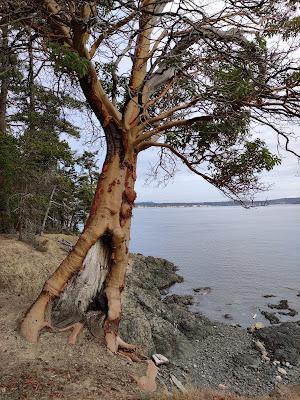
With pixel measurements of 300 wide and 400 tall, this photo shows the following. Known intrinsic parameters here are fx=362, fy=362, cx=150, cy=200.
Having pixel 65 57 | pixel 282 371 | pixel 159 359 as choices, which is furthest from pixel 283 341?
pixel 65 57

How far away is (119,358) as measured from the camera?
716 cm

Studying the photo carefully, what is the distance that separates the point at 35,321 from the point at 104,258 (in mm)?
1948

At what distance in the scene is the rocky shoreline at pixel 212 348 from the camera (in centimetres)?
1270

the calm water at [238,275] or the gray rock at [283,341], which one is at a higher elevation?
the gray rock at [283,341]

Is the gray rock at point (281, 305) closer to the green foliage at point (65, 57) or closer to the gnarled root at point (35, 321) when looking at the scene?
the gnarled root at point (35, 321)

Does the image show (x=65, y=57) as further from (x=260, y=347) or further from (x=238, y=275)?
(x=238, y=275)

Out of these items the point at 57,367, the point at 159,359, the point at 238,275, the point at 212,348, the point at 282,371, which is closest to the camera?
the point at 57,367

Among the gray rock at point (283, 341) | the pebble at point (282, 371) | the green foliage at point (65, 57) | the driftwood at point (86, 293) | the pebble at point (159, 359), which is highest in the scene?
the green foliage at point (65, 57)

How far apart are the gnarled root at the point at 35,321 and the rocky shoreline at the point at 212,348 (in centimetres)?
395

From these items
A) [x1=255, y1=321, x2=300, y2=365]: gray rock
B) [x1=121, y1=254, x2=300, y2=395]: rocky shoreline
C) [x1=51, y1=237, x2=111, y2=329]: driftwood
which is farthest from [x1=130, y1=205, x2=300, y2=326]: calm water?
[x1=51, y1=237, x2=111, y2=329]: driftwood

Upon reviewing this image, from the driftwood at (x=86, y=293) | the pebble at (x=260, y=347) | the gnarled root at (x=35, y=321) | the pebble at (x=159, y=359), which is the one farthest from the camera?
the pebble at (x=260, y=347)

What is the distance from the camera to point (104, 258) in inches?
326

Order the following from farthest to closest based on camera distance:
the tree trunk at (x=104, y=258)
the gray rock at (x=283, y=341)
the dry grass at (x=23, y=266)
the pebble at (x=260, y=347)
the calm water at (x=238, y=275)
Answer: the calm water at (x=238, y=275), the pebble at (x=260, y=347), the gray rock at (x=283, y=341), the dry grass at (x=23, y=266), the tree trunk at (x=104, y=258)

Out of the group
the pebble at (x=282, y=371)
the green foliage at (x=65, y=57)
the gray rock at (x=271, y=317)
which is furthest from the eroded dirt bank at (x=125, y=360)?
the green foliage at (x=65, y=57)
